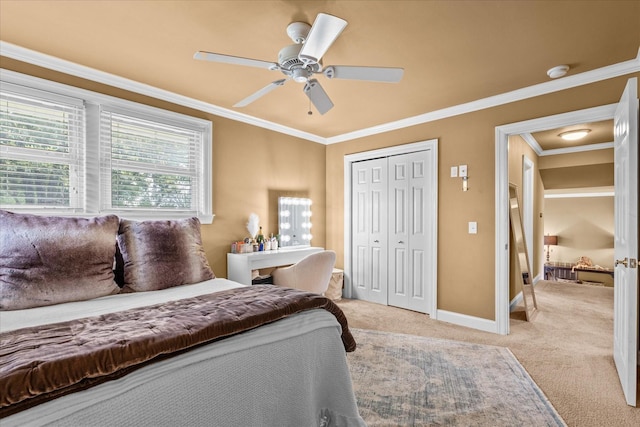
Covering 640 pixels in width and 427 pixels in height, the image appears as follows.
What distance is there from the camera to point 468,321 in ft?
11.4

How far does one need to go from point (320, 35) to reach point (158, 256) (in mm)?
1847

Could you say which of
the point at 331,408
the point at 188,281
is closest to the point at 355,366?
the point at 331,408

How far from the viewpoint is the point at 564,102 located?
289 centimetres

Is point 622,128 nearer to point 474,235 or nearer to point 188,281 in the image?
point 474,235

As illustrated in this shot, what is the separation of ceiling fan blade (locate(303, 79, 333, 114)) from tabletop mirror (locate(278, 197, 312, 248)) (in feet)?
6.64

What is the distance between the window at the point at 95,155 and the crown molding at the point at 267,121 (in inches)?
6.1

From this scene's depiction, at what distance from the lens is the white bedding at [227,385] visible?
3.24ft

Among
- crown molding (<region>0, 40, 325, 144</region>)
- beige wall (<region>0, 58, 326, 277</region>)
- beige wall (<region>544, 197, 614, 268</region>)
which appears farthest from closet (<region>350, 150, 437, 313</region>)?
beige wall (<region>544, 197, 614, 268</region>)

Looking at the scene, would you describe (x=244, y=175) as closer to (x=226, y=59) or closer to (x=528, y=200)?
(x=226, y=59)

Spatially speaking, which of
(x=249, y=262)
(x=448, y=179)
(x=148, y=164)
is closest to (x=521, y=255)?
(x=448, y=179)

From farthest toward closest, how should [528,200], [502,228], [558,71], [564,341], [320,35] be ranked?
1. [528,200]
2. [502,228]
3. [564,341]
4. [558,71]
5. [320,35]

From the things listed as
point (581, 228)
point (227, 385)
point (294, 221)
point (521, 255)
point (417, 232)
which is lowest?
point (227, 385)

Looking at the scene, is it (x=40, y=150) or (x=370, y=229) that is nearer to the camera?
(x=40, y=150)

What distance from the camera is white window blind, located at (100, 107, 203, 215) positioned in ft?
9.16
